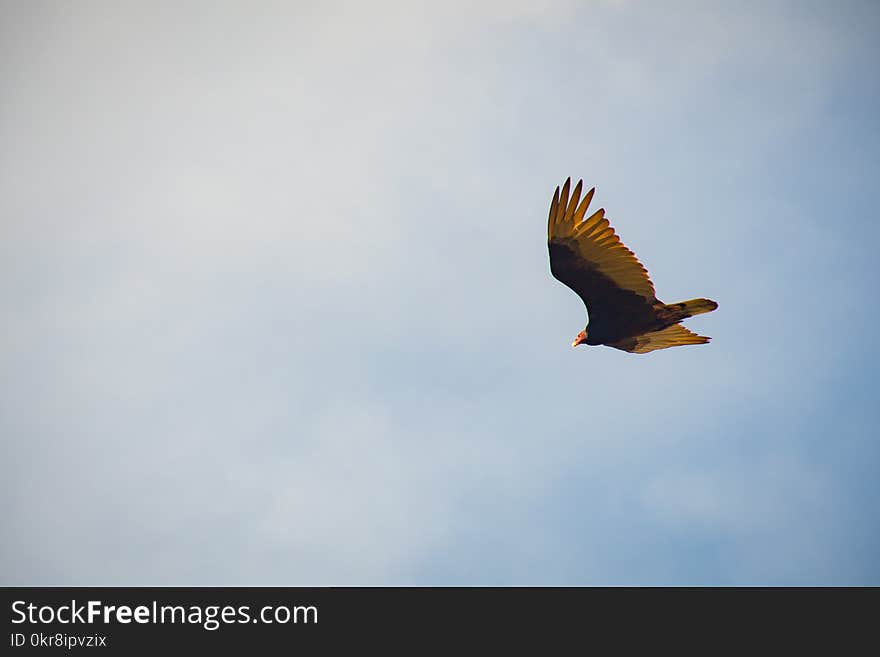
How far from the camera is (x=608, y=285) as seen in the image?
62.5ft

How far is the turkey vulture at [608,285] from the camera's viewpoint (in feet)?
59.0

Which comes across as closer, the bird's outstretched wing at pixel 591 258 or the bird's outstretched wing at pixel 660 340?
the bird's outstretched wing at pixel 591 258

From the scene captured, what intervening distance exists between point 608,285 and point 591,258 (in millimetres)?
1003

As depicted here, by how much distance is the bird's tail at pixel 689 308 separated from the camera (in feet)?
59.1

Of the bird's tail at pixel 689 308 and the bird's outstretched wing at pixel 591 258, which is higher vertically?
the bird's outstretched wing at pixel 591 258

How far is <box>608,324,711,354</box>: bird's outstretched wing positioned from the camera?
20266 mm

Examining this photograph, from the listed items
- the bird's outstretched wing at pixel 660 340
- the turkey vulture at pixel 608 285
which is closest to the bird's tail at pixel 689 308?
the turkey vulture at pixel 608 285
